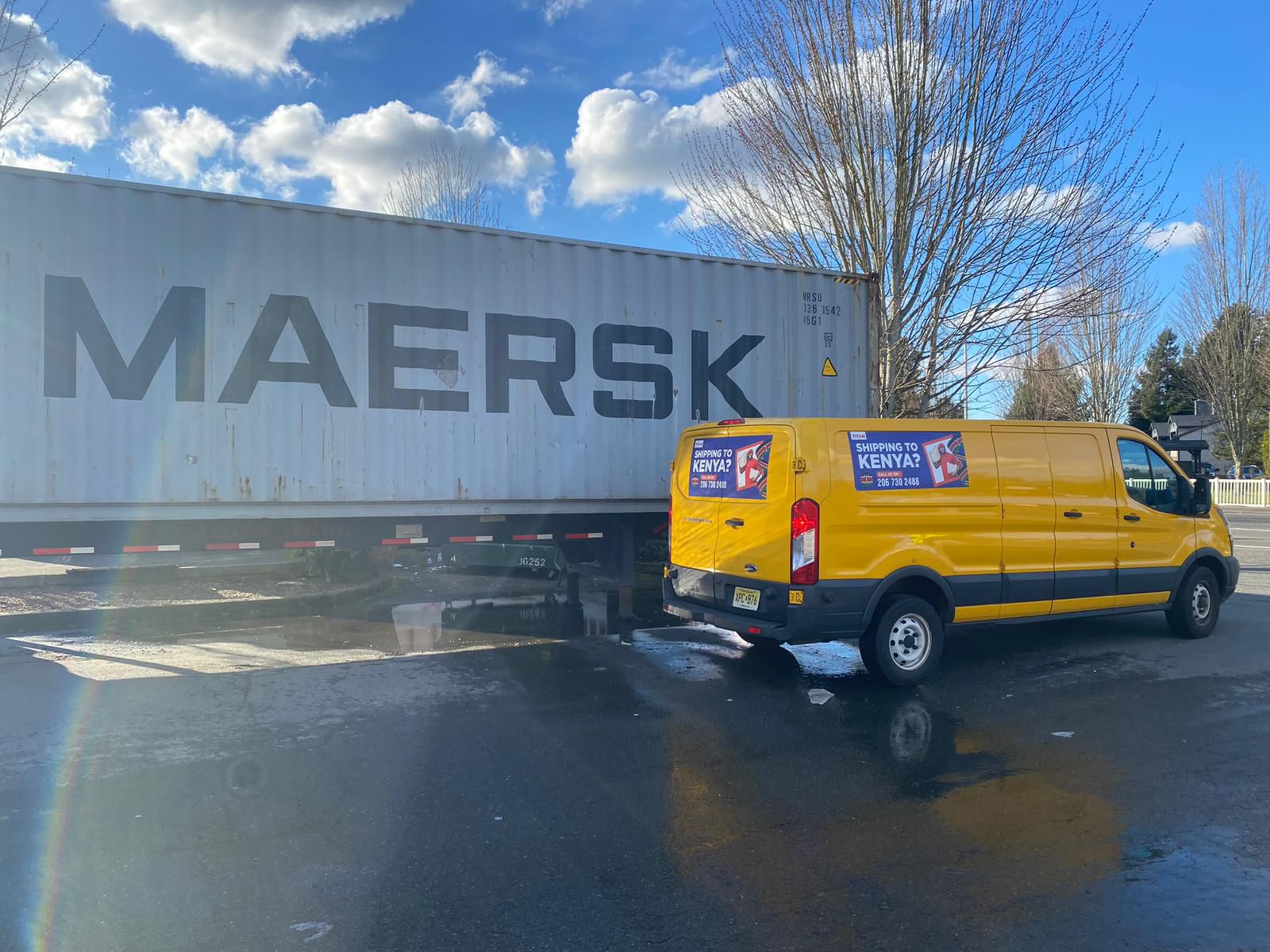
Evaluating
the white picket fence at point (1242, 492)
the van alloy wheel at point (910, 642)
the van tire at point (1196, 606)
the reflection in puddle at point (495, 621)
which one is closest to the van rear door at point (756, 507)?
the van alloy wheel at point (910, 642)

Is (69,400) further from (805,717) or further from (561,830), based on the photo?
(805,717)

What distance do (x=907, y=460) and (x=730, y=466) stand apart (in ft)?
4.37

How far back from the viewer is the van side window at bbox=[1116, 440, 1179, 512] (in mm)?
7602

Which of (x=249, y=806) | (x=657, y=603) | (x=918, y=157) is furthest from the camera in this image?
(x=918, y=157)

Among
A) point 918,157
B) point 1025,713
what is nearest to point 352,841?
point 1025,713

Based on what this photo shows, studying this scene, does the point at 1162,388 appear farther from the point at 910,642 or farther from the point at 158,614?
the point at 158,614

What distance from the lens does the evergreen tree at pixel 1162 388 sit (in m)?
41.2

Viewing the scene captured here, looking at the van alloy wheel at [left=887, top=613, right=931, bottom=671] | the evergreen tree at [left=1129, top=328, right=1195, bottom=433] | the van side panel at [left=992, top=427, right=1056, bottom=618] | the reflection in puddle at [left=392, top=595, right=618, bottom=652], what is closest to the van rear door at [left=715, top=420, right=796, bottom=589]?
the van alloy wheel at [left=887, top=613, right=931, bottom=671]

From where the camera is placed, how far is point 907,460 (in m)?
6.44

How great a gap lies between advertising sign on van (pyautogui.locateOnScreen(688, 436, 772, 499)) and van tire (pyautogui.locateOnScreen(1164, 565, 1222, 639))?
4.53 m

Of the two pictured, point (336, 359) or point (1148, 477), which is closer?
point (1148, 477)

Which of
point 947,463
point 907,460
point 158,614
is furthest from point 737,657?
point 158,614

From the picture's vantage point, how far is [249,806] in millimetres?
4188

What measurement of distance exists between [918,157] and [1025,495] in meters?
7.55
